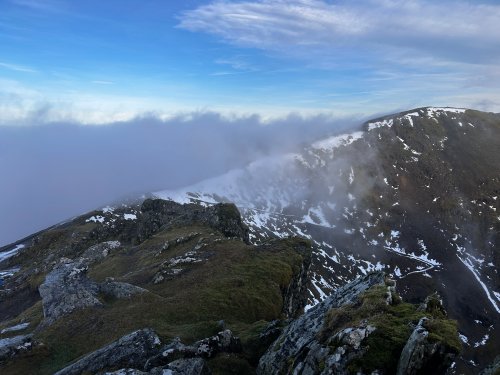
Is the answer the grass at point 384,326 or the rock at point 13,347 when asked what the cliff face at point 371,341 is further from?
the rock at point 13,347

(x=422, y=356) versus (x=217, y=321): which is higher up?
(x=422, y=356)

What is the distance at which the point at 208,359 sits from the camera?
2436cm

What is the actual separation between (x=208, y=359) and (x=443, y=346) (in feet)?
47.3

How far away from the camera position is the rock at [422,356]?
626 inches

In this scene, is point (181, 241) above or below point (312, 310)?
below

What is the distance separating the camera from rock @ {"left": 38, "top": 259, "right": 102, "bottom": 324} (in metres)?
41.8

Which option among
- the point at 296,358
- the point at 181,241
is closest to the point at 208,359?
the point at 296,358

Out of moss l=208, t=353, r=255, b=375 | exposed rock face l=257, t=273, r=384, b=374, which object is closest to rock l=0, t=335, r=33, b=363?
moss l=208, t=353, r=255, b=375

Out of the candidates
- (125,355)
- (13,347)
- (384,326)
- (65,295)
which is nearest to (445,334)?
(384,326)

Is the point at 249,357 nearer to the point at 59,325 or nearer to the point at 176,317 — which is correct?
the point at 176,317

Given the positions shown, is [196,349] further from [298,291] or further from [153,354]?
[298,291]

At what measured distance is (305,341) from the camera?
21.8 meters

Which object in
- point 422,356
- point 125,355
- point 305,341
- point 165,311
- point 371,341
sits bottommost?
point 165,311

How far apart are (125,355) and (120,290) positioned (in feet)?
66.6
